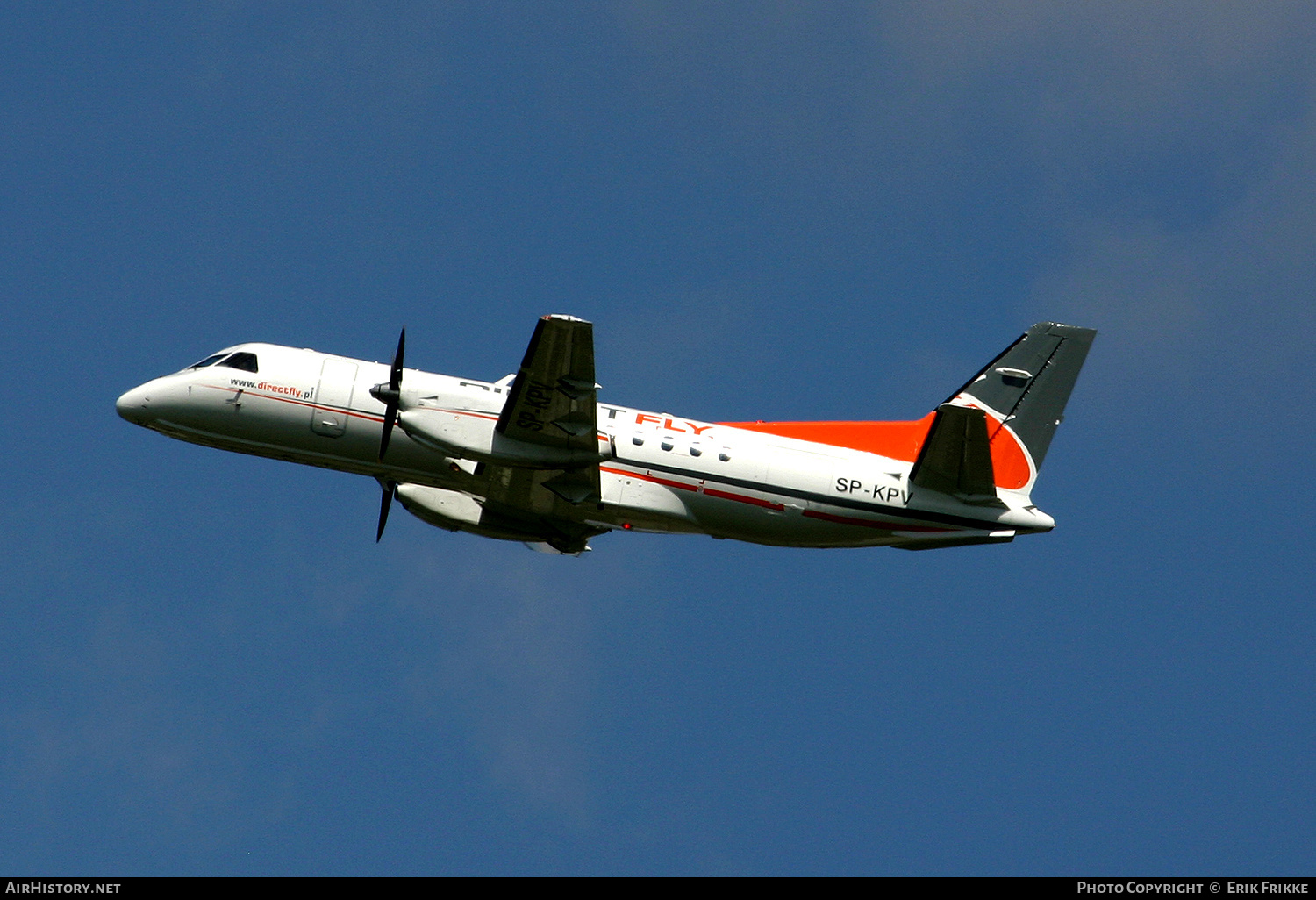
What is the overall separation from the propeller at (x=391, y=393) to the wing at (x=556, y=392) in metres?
2.15

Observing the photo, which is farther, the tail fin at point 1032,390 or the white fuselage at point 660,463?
the tail fin at point 1032,390

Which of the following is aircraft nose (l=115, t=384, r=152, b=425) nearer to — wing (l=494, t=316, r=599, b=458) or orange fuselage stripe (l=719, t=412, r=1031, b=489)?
wing (l=494, t=316, r=599, b=458)

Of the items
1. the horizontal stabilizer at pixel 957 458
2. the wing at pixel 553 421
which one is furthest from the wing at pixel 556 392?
the horizontal stabilizer at pixel 957 458

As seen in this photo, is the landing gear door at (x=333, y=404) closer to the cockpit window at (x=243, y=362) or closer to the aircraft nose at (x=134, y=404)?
the cockpit window at (x=243, y=362)

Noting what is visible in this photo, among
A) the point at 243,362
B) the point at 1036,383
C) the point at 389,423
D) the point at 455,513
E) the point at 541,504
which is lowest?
the point at 541,504

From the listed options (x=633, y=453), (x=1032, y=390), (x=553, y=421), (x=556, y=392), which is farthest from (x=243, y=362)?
(x=1032, y=390)

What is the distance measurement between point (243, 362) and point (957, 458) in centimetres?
1404

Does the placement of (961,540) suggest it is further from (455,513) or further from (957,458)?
(455,513)

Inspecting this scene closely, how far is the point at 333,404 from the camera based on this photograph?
27.1 meters

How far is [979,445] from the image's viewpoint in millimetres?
25812

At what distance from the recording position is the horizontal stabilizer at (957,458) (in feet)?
84.1

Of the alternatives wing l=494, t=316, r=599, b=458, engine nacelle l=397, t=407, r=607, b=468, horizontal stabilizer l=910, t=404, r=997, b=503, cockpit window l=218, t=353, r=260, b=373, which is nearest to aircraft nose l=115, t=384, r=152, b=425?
cockpit window l=218, t=353, r=260, b=373

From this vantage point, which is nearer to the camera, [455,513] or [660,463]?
[660,463]
